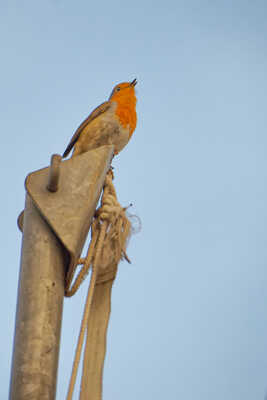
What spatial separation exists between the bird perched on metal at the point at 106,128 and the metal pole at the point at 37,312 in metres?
0.84

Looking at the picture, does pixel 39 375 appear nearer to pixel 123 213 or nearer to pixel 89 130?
pixel 123 213

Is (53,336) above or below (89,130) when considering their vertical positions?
below

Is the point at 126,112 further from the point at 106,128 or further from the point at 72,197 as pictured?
the point at 72,197

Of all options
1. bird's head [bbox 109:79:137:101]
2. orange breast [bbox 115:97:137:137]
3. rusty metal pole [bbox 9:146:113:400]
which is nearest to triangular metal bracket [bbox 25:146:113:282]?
rusty metal pole [bbox 9:146:113:400]

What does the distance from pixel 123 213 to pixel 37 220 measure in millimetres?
329

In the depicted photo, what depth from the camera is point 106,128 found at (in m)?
2.52

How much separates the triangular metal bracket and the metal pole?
0.12ft

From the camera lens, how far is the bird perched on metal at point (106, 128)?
249 centimetres

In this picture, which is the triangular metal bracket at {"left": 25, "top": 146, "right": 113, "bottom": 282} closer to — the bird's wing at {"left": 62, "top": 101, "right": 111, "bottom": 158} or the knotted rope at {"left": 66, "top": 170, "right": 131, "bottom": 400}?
the knotted rope at {"left": 66, "top": 170, "right": 131, "bottom": 400}

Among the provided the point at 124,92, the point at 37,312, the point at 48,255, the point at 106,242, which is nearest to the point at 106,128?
Answer: the point at 124,92

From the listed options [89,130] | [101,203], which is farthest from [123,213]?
[89,130]

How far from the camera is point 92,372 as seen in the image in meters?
1.65

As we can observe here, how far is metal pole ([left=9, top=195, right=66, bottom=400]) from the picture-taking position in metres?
1.46

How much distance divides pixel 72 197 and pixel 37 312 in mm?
361
